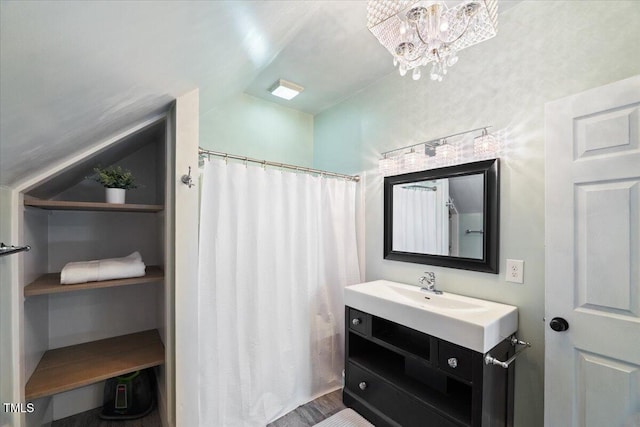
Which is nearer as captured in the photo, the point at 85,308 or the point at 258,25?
the point at 258,25

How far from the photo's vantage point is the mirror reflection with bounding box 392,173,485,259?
1.77 m

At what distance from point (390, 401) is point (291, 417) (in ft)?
2.34

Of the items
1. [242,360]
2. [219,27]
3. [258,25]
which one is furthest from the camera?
[242,360]

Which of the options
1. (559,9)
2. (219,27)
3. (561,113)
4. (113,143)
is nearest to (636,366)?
(561,113)

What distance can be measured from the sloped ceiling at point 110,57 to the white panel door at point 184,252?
135 millimetres

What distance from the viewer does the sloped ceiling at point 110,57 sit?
0.51 m

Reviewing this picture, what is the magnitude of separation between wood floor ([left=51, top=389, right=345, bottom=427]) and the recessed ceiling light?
257cm

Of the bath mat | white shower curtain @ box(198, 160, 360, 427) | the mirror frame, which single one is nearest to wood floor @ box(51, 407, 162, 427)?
white shower curtain @ box(198, 160, 360, 427)

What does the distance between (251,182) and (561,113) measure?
69.4 inches

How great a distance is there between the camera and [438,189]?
199 centimetres

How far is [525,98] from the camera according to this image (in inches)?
61.2

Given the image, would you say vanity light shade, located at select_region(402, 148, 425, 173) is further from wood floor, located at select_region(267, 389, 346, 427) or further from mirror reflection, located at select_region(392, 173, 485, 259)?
wood floor, located at select_region(267, 389, 346, 427)

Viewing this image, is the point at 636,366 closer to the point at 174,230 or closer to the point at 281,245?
the point at 281,245

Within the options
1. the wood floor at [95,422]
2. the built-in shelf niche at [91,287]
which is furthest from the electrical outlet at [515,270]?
the wood floor at [95,422]
